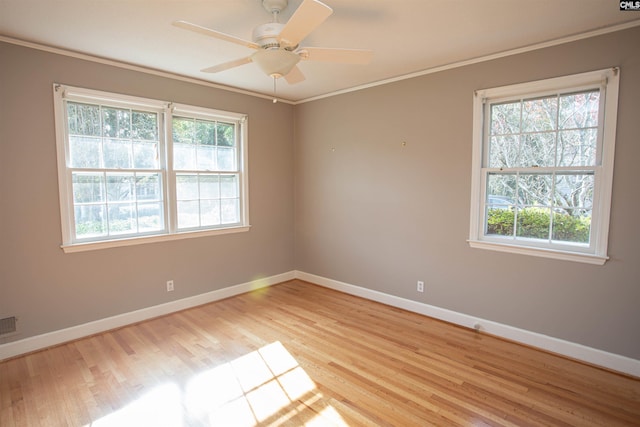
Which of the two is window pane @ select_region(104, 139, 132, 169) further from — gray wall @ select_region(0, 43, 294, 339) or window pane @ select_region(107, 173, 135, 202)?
gray wall @ select_region(0, 43, 294, 339)

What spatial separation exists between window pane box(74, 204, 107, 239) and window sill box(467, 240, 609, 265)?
12.0 feet

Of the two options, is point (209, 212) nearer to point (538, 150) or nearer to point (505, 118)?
point (505, 118)

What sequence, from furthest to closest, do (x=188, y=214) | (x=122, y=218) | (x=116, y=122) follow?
(x=188, y=214) → (x=122, y=218) → (x=116, y=122)

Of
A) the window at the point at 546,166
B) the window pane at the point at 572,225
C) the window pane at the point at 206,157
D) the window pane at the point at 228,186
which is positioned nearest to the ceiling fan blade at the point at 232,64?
the window pane at the point at 206,157

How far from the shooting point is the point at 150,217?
11.9 feet

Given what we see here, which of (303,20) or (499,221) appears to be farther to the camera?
(499,221)

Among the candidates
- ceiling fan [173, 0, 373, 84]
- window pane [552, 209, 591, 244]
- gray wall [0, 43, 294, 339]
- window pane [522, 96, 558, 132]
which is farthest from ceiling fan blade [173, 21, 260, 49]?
window pane [552, 209, 591, 244]

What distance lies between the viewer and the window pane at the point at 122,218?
336 centimetres

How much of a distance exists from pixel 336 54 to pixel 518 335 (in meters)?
2.90

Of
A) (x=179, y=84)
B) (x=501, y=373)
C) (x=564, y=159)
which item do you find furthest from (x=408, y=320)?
(x=179, y=84)

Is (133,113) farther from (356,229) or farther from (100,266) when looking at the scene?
(356,229)

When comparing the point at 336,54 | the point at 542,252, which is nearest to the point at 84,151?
the point at 336,54

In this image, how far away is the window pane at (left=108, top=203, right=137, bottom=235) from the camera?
11.0 ft

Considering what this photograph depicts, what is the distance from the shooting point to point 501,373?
8.50 feet
